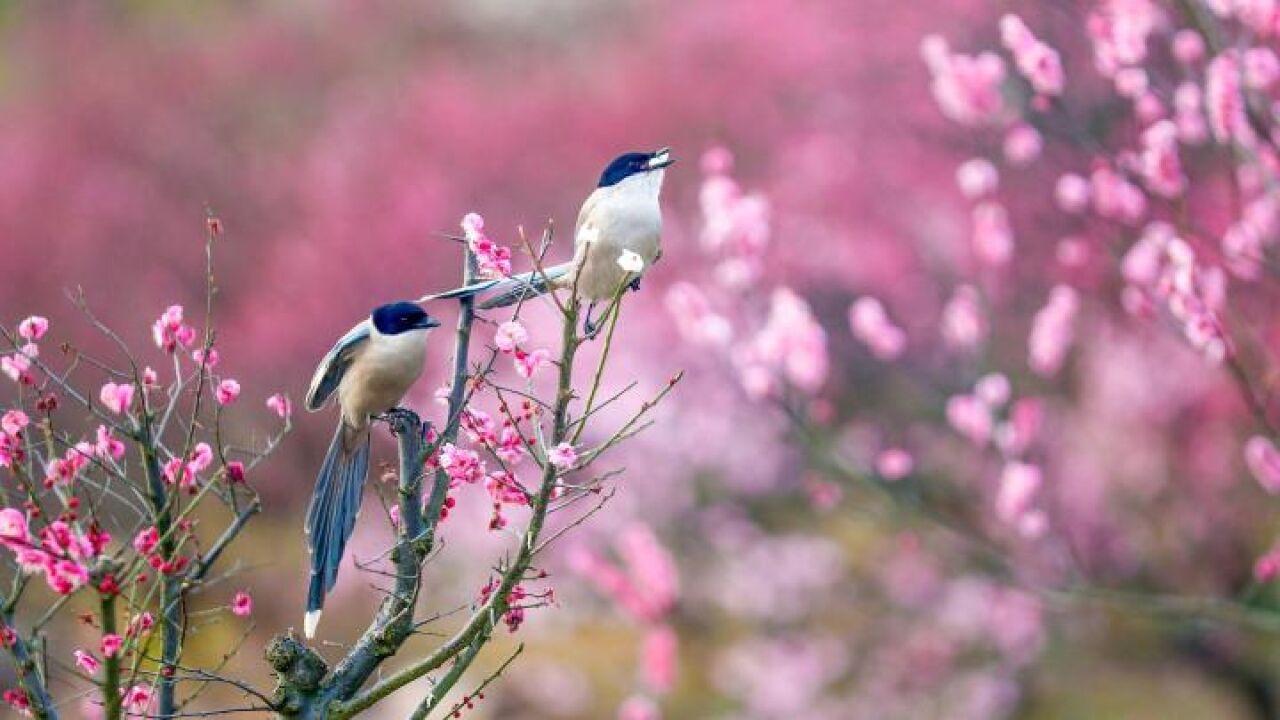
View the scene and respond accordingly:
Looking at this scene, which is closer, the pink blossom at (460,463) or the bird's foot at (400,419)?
the pink blossom at (460,463)

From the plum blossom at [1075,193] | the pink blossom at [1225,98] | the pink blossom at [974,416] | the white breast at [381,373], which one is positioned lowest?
the white breast at [381,373]

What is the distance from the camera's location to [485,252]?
3381mm

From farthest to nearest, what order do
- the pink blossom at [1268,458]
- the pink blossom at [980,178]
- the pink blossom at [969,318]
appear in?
the pink blossom at [980,178] < the pink blossom at [969,318] < the pink blossom at [1268,458]

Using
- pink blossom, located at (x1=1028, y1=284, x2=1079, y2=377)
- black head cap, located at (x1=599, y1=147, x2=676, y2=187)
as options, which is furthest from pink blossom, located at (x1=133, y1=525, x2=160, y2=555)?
pink blossom, located at (x1=1028, y1=284, x2=1079, y2=377)

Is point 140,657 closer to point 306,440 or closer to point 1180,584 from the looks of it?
point 1180,584

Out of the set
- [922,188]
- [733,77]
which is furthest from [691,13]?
[922,188]

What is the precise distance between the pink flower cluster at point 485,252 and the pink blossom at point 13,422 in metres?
1.11

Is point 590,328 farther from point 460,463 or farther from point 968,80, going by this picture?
point 968,80

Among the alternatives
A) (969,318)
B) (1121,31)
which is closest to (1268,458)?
(1121,31)

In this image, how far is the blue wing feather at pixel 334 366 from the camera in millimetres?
3578

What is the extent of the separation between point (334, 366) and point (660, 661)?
8.19 metres

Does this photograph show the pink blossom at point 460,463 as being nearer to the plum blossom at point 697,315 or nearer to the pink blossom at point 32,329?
the pink blossom at point 32,329

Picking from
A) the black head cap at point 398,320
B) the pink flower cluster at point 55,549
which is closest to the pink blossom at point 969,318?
the black head cap at point 398,320

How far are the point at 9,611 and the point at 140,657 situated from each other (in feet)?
1.10
